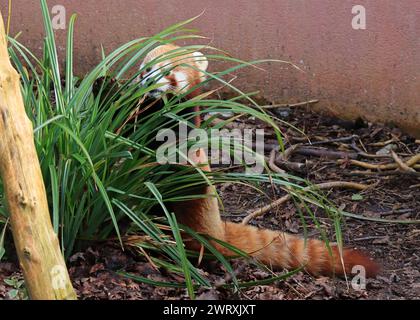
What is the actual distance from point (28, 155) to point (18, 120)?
116 millimetres

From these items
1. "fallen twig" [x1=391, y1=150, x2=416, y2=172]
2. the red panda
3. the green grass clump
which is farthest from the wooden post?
"fallen twig" [x1=391, y1=150, x2=416, y2=172]

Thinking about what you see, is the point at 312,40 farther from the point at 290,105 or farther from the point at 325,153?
the point at 325,153

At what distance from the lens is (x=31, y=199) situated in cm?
239

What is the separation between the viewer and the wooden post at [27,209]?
238cm

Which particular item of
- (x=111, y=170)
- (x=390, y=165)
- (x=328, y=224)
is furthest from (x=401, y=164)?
(x=111, y=170)

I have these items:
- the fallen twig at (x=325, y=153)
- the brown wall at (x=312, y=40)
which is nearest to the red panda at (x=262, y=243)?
the fallen twig at (x=325, y=153)

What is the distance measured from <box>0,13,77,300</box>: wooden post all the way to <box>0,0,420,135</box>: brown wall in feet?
10.6

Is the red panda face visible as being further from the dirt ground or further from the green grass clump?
the dirt ground

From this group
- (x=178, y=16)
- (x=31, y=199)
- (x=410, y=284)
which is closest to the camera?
(x=31, y=199)

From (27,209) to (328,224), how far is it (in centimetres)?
221

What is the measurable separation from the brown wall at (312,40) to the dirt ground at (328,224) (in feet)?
0.55

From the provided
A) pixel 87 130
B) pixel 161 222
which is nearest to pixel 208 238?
pixel 161 222

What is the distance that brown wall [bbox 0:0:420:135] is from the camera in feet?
16.8

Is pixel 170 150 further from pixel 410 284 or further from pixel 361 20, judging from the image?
pixel 361 20
